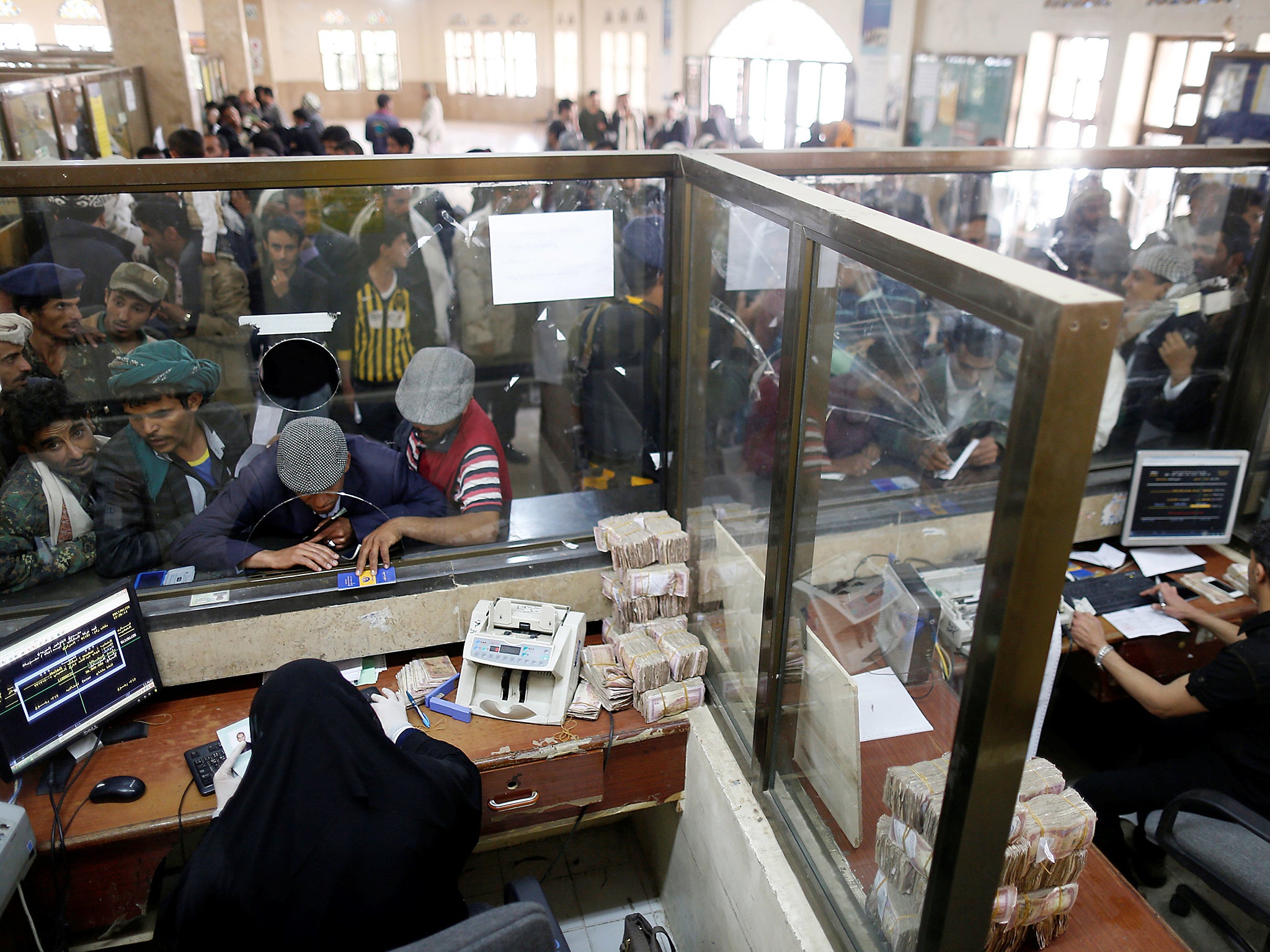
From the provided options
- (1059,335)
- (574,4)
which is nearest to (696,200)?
(1059,335)

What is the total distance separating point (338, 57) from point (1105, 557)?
22.4 m

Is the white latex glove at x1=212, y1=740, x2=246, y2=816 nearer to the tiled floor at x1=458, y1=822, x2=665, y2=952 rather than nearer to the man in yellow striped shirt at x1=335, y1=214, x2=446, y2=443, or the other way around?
the man in yellow striped shirt at x1=335, y1=214, x2=446, y2=443

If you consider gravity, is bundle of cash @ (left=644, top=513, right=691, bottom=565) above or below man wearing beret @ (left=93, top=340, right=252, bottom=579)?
below

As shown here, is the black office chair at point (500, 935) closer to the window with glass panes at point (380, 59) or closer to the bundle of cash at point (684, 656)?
the bundle of cash at point (684, 656)

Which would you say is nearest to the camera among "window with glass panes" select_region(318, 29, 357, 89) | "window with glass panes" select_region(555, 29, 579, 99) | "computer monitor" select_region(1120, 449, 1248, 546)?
"computer monitor" select_region(1120, 449, 1248, 546)

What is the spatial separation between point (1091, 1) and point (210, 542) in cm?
768

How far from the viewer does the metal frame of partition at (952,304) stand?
3.28 ft

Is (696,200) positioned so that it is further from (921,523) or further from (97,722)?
(97,722)

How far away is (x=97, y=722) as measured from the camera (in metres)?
2.21

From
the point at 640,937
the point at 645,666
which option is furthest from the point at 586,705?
the point at 640,937

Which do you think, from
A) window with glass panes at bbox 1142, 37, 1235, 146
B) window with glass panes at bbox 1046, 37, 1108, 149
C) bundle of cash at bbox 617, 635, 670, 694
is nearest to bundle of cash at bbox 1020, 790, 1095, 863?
bundle of cash at bbox 617, 635, 670, 694

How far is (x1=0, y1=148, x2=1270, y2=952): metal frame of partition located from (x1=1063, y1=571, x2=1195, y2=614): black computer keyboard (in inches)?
54.8

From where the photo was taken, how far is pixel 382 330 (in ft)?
7.83

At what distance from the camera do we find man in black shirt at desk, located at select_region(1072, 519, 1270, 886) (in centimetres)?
231
